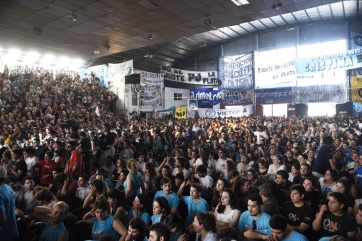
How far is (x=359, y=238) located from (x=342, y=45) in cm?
2345

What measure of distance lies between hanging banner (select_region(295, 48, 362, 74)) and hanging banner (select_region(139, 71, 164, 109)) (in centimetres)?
861

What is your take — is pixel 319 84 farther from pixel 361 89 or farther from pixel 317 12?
pixel 317 12

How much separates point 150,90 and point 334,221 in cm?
1504

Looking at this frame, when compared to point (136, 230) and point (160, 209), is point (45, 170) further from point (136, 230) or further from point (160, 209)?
point (136, 230)

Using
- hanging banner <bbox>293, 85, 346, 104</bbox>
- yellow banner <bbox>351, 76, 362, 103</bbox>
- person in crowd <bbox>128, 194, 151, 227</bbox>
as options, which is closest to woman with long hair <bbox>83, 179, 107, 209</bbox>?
person in crowd <bbox>128, 194, 151, 227</bbox>

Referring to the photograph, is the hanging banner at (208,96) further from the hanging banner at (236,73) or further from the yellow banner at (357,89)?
the yellow banner at (357,89)

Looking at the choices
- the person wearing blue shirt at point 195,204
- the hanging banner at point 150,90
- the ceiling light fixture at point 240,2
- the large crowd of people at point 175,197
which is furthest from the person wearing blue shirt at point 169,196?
the hanging banner at point 150,90

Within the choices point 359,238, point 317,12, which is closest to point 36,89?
point 359,238

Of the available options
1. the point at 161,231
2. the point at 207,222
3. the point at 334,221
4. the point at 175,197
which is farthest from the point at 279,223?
the point at 175,197

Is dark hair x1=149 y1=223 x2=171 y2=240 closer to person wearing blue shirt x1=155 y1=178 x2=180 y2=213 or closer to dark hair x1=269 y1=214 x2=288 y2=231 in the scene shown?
dark hair x1=269 y1=214 x2=288 y2=231

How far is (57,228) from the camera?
3.33 metres

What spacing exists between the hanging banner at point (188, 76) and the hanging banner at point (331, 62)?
7.71m

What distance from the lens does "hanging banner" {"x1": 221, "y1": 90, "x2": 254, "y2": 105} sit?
2038 cm

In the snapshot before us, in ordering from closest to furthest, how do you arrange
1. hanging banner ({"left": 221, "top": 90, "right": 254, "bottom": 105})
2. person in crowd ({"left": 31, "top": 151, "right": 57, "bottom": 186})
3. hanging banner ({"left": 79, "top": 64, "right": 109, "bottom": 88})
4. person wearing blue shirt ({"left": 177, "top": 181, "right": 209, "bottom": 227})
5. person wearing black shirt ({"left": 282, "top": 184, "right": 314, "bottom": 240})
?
1. person wearing black shirt ({"left": 282, "top": 184, "right": 314, "bottom": 240})
2. person wearing blue shirt ({"left": 177, "top": 181, "right": 209, "bottom": 227})
3. person in crowd ({"left": 31, "top": 151, "right": 57, "bottom": 186})
4. hanging banner ({"left": 79, "top": 64, "right": 109, "bottom": 88})
5. hanging banner ({"left": 221, "top": 90, "right": 254, "bottom": 105})
